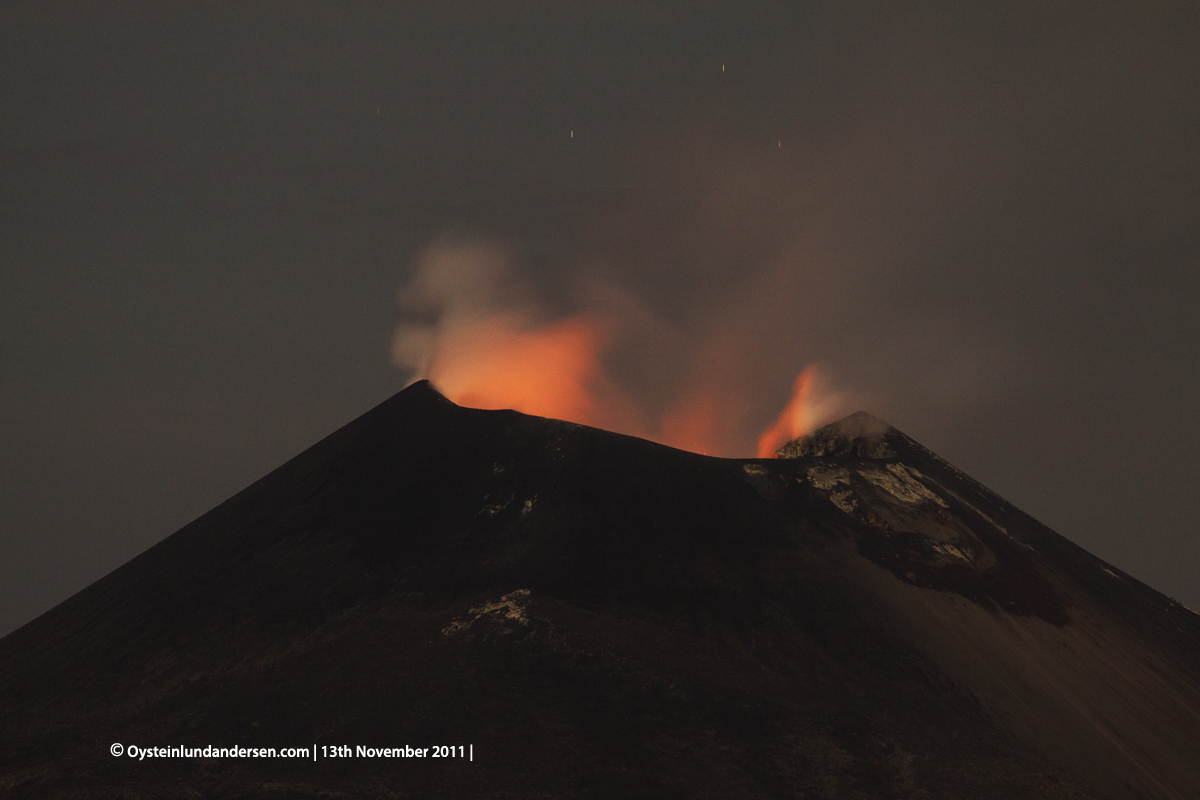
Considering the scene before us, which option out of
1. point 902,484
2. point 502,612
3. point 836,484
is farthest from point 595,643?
point 902,484

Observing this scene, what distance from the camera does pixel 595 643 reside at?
22406mm

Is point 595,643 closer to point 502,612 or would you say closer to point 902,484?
point 502,612

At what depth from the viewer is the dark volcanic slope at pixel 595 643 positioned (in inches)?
738

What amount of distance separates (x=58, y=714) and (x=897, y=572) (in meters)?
25.1

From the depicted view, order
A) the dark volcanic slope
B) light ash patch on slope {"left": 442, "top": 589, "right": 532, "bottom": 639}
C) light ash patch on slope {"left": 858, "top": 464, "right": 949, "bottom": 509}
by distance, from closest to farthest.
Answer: the dark volcanic slope < light ash patch on slope {"left": 442, "top": 589, "right": 532, "bottom": 639} < light ash patch on slope {"left": 858, "top": 464, "right": 949, "bottom": 509}

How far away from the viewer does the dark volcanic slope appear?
738 inches

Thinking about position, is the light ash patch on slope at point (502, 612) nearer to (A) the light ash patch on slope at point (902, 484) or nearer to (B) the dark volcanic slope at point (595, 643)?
(B) the dark volcanic slope at point (595, 643)

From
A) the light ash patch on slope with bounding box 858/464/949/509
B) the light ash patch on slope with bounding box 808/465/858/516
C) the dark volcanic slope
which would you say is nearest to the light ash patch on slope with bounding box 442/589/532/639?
the dark volcanic slope

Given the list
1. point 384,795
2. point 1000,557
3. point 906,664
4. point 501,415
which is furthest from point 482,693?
point 1000,557

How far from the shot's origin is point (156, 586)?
97.9 ft

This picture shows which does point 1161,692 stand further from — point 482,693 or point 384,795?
point 384,795

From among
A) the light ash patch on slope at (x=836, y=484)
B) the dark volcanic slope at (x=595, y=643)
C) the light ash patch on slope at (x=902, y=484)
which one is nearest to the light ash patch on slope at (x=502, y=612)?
the dark volcanic slope at (x=595, y=643)

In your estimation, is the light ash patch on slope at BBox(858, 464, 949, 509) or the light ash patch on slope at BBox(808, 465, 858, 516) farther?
the light ash patch on slope at BBox(858, 464, 949, 509)

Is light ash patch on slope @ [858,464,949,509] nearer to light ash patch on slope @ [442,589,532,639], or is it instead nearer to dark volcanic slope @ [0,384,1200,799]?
dark volcanic slope @ [0,384,1200,799]
